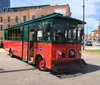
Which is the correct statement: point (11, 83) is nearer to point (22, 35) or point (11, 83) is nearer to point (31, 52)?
point (31, 52)

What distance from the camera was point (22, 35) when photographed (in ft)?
48.9

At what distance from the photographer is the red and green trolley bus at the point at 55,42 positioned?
1046cm

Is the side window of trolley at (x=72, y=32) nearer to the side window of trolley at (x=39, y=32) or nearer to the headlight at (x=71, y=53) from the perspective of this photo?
the headlight at (x=71, y=53)

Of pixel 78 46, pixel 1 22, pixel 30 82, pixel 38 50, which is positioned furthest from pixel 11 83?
pixel 1 22

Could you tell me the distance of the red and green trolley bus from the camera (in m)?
10.5

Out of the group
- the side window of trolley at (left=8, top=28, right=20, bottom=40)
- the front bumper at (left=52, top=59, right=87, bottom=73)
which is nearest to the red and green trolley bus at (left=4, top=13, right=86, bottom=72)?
the front bumper at (left=52, top=59, right=87, bottom=73)

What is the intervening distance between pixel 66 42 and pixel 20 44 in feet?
17.8

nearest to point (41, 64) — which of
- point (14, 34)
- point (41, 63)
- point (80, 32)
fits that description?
point (41, 63)

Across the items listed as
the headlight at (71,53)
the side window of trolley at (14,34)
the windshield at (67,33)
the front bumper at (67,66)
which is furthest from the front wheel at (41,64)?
the side window of trolley at (14,34)

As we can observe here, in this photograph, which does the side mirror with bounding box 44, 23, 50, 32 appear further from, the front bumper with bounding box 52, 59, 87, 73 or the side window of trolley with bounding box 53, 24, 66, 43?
the front bumper with bounding box 52, 59, 87, 73

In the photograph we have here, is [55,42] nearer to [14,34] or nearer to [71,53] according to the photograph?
[71,53]

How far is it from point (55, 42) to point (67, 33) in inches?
41.4

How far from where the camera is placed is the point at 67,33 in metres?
11.1

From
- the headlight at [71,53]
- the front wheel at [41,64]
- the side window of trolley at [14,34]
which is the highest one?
the side window of trolley at [14,34]
